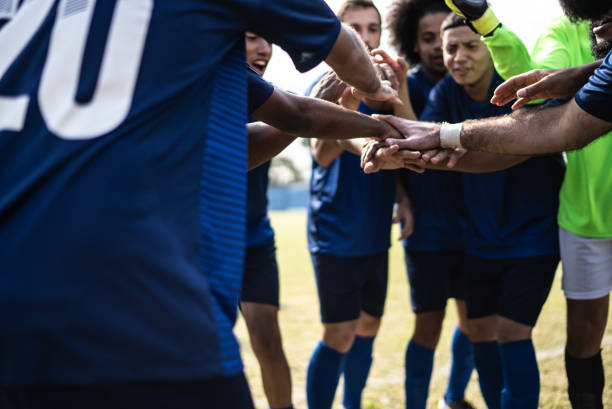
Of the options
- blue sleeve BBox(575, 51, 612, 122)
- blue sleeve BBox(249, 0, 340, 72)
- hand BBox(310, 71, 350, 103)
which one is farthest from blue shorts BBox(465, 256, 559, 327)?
blue sleeve BBox(249, 0, 340, 72)

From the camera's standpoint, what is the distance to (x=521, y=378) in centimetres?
283

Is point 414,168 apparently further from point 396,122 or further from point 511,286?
point 511,286

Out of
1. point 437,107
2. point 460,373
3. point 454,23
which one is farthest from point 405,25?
point 460,373

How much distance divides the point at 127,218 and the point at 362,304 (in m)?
2.85

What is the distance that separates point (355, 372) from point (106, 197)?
2.82m

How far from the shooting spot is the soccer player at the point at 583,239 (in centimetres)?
283

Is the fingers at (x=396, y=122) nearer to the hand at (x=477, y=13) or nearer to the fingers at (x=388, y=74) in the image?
the fingers at (x=388, y=74)

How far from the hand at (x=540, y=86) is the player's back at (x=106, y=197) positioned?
65.5 inches

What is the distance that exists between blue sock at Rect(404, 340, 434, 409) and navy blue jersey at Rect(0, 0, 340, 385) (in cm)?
240

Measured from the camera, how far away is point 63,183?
1.16m

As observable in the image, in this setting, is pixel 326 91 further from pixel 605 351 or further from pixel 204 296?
pixel 605 351

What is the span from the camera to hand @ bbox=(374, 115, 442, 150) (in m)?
2.78

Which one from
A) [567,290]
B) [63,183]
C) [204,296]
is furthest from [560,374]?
[63,183]

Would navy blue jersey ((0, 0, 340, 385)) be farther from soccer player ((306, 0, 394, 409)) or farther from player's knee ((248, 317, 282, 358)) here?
soccer player ((306, 0, 394, 409))
